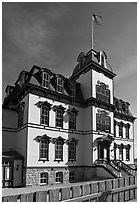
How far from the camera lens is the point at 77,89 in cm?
2395

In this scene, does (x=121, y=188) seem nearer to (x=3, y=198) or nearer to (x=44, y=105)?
(x=3, y=198)

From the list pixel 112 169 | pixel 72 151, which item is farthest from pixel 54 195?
pixel 112 169

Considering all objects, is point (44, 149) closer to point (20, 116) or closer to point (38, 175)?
point (38, 175)

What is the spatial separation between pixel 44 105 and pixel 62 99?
2641mm

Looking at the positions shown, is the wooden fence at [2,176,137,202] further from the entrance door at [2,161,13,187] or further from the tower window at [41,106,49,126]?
the tower window at [41,106,49,126]

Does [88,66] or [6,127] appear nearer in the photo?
[6,127]

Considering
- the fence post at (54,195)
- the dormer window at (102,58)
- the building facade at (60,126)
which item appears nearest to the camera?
the fence post at (54,195)

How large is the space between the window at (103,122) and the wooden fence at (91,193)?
8.83 meters

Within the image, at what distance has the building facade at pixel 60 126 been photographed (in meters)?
17.8

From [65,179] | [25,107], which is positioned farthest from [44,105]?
[65,179]

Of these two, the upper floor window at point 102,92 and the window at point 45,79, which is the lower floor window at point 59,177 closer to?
the window at point 45,79

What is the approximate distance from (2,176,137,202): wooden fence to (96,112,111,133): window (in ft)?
29.0

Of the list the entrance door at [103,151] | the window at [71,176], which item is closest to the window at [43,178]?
the window at [71,176]

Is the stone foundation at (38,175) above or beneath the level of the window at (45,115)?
beneath
